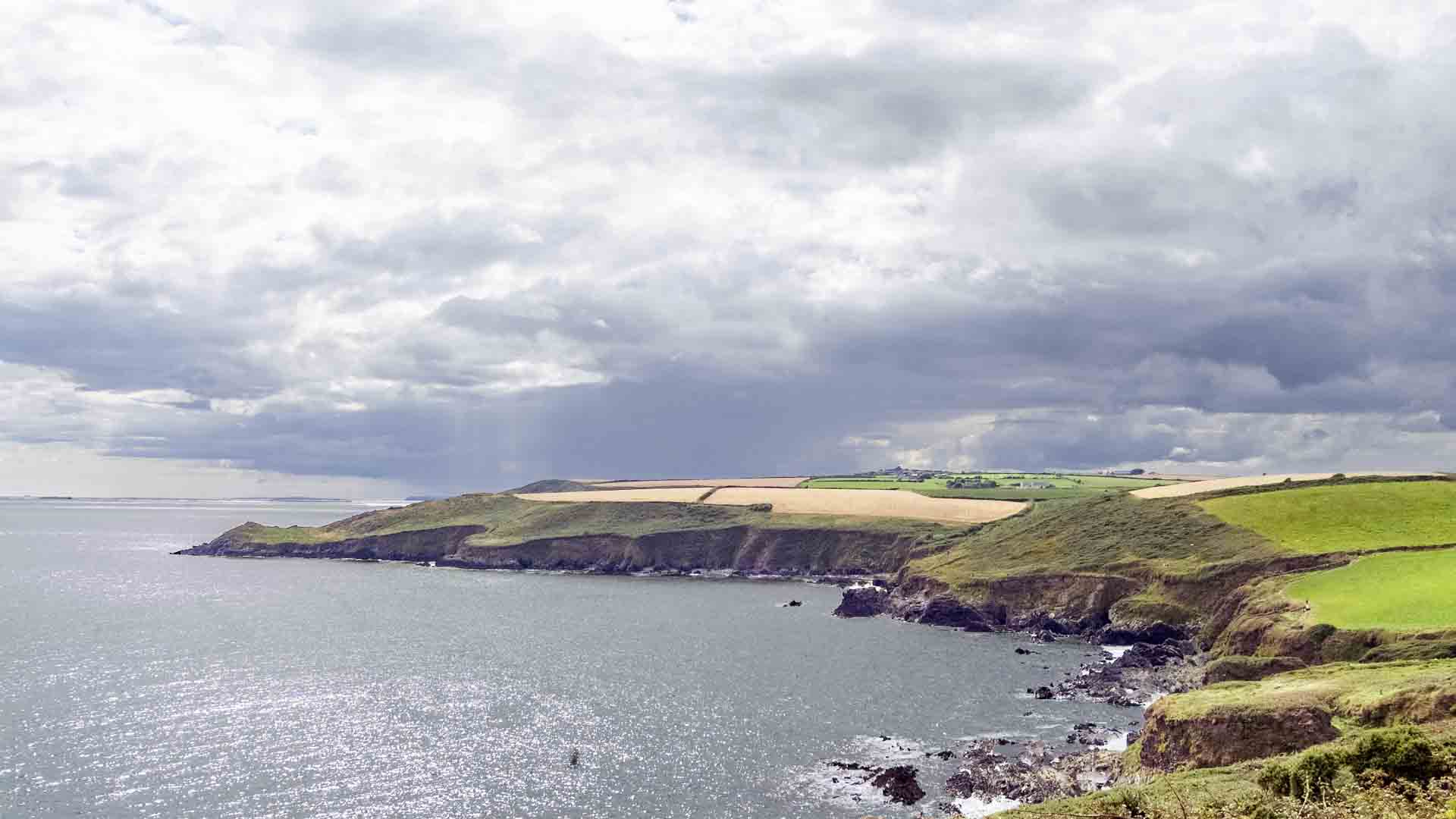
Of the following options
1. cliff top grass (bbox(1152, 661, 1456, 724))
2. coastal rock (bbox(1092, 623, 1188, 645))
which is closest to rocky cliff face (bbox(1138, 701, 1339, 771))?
cliff top grass (bbox(1152, 661, 1456, 724))

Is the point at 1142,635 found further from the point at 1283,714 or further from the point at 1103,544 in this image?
the point at 1283,714

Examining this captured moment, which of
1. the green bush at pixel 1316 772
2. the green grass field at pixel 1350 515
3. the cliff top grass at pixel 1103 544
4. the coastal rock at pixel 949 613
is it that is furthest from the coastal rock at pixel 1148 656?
the green bush at pixel 1316 772

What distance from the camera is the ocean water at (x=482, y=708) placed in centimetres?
6109

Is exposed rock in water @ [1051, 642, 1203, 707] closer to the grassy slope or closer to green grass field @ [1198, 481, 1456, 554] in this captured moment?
green grass field @ [1198, 481, 1456, 554]

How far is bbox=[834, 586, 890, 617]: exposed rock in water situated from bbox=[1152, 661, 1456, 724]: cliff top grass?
80440 mm

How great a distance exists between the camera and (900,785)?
61.3 metres

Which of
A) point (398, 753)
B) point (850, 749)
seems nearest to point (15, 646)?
point (398, 753)

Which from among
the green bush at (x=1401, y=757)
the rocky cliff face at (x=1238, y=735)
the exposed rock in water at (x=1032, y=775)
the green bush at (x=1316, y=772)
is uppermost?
the green bush at (x=1401, y=757)

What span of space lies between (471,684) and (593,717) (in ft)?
60.7

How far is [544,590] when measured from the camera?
176625 millimetres

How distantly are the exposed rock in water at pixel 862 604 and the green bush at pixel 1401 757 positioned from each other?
110317 millimetres

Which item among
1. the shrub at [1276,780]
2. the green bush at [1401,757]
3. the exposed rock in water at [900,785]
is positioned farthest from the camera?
the exposed rock in water at [900,785]

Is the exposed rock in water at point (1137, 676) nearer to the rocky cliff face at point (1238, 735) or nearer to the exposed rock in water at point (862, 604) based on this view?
the rocky cliff face at point (1238, 735)

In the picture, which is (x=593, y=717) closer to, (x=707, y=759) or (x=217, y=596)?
(x=707, y=759)
